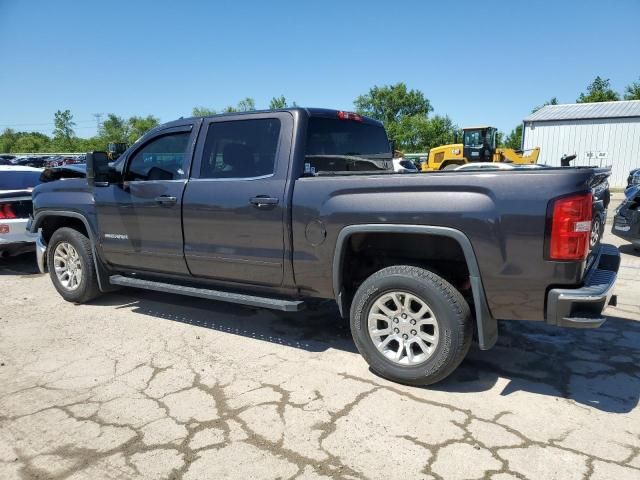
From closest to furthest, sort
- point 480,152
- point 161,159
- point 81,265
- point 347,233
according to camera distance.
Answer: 1. point 347,233
2. point 161,159
3. point 81,265
4. point 480,152

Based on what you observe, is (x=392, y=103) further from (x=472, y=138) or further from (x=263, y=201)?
(x=263, y=201)

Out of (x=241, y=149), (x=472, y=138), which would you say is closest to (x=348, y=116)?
(x=241, y=149)

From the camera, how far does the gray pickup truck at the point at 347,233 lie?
295 cm

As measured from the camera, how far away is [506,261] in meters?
3.02

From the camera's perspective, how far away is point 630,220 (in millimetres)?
7414

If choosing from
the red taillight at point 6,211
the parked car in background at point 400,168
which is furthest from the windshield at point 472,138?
the red taillight at point 6,211

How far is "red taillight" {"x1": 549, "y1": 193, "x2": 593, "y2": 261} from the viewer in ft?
9.23

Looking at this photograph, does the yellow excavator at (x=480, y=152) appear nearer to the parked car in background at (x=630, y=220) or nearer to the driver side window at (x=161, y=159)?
the parked car in background at (x=630, y=220)

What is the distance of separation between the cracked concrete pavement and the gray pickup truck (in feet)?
1.34

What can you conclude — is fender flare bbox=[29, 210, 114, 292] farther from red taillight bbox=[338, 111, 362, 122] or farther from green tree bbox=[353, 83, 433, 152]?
green tree bbox=[353, 83, 433, 152]

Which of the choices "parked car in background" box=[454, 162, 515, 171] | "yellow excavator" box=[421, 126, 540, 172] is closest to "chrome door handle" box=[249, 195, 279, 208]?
"parked car in background" box=[454, 162, 515, 171]

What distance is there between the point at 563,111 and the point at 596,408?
101 feet

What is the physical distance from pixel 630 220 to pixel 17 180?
31.9 ft

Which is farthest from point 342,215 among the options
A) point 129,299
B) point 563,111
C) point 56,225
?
point 563,111
